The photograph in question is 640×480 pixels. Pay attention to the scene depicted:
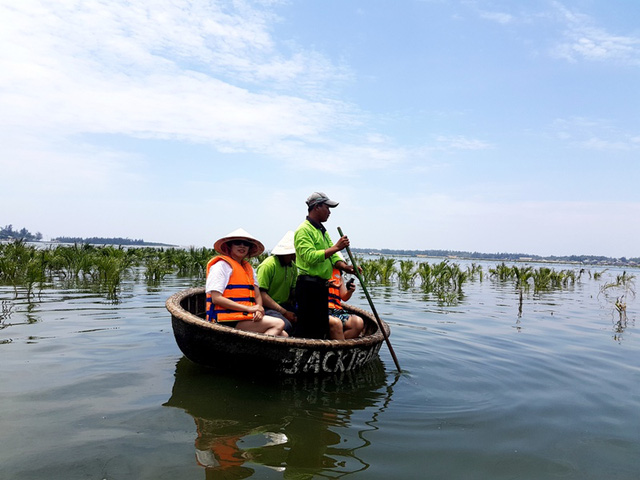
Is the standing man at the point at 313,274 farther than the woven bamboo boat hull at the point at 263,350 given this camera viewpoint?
Yes

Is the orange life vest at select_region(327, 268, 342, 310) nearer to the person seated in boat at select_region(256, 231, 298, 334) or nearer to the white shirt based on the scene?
the person seated in boat at select_region(256, 231, 298, 334)

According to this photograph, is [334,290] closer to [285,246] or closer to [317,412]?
[285,246]

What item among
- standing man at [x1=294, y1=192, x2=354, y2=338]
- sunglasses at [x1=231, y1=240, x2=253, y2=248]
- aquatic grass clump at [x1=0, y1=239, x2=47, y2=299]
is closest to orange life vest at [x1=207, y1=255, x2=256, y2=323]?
sunglasses at [x1=231, y1=240, x2=253, y2=248]

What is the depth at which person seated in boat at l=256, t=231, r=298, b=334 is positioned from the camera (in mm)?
5500

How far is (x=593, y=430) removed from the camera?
3678 mm

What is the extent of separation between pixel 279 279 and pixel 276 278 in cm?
4

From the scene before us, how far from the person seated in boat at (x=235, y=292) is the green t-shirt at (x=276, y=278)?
0.60m

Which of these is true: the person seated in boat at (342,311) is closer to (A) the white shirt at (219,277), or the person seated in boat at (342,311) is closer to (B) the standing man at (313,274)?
(B) the standing man at (313,274)

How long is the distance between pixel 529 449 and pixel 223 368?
2878 millimetres

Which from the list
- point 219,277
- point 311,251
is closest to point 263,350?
point 219,277

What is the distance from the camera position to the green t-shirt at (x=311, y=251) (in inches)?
187

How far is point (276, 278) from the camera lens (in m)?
5.68

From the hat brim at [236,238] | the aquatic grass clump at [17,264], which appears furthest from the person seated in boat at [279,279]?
the aquatic grass clump at [17,264]

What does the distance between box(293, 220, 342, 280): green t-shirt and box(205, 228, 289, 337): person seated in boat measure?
491 mm
